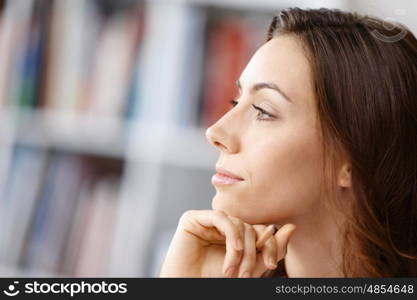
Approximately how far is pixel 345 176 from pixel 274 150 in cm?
14

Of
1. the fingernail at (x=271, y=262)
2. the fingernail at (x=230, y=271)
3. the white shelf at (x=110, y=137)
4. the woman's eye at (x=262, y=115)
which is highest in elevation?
the white shelf at (x=110, y=137)

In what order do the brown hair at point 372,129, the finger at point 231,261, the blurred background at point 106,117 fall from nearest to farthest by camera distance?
the finger at point 231,261 → the brown hair at point 372,129 → the blurred background at point 106,117

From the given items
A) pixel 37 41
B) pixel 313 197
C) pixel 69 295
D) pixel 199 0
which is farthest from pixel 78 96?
pixel 313 197

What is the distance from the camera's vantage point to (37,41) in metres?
1.94

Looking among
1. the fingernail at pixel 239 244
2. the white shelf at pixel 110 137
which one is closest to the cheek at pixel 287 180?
the fingernail at pixel 239 244

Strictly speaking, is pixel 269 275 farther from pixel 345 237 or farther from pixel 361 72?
pixel 361 72

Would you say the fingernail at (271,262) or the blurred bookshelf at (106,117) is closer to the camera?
the fingernail at (271,262)

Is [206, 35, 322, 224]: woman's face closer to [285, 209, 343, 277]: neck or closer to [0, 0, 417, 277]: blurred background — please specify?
[285, 209, 343, 277]: neck

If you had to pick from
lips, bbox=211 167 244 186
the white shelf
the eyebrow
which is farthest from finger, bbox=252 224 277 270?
the white shelf

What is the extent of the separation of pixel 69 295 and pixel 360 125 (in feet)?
1.94

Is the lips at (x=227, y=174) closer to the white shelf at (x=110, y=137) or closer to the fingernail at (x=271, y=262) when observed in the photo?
the fingernail at (x=271, y=262)

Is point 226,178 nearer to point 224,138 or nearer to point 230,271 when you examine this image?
point 224,138

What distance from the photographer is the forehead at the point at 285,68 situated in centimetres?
100

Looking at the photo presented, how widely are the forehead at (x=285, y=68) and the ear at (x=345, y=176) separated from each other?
0.14 metres
